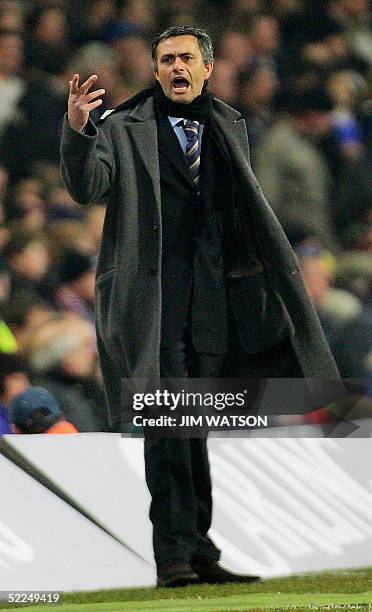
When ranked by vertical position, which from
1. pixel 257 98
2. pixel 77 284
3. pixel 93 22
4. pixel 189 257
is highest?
pixel 93 22

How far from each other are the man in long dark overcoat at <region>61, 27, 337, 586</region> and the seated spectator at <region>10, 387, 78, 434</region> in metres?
0.38

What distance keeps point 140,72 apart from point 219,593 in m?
1.97

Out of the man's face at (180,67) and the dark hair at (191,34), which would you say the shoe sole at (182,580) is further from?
the dark hair at (191,34)

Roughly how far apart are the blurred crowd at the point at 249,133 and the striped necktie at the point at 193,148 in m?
0.82

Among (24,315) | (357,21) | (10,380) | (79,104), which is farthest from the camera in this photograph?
(357,21)

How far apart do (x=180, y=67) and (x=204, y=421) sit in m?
1.04

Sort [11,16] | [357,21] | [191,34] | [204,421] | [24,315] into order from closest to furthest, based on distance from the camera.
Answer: [191,34] < [204,421] < [24,315] < [11,16] < [357,21]

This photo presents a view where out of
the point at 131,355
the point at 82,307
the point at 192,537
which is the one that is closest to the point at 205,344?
the point at 131,355

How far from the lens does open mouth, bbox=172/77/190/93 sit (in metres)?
3.64

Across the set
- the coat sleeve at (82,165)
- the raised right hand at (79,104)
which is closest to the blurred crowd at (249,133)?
the coat sleeve at (82,165)

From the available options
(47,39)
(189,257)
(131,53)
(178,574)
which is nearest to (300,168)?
(131,53)

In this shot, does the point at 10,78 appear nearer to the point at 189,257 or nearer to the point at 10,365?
the point at 10,365

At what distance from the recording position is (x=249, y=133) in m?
4.51

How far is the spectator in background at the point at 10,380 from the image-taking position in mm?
4305
